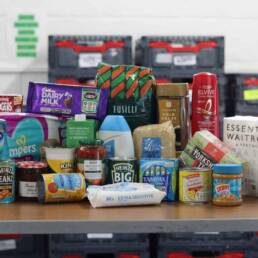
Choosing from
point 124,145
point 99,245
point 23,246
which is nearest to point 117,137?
point 124,145

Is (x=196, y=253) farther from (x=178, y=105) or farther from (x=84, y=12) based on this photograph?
(x=84, y=12)

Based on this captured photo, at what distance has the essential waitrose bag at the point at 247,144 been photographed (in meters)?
1.55

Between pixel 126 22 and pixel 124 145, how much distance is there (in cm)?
276

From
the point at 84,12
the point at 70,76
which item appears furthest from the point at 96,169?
the point at 84,12

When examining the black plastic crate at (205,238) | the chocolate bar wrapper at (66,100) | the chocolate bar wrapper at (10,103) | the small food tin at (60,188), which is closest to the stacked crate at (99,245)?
the black plastic crate at (205,238)

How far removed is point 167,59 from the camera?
3.75 metres

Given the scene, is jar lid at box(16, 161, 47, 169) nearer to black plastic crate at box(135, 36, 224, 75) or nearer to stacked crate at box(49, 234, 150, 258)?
stacked crate at box(49, 234, 150, 258)

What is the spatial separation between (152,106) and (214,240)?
154 cm

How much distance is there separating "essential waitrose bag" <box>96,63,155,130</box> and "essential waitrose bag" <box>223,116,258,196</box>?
0.23 meters

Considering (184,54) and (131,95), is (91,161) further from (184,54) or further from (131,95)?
(184,54)

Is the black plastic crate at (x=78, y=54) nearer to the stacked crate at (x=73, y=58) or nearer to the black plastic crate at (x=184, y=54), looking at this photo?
the stacked crate at (x=73, y=58)

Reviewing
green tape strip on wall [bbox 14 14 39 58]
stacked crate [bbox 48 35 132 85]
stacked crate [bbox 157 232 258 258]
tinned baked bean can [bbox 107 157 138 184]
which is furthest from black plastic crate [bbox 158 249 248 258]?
green tape strip on wall [bbox 14 14 39 58]

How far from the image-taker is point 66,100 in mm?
1654

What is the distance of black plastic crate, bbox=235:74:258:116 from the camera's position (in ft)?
12.4
